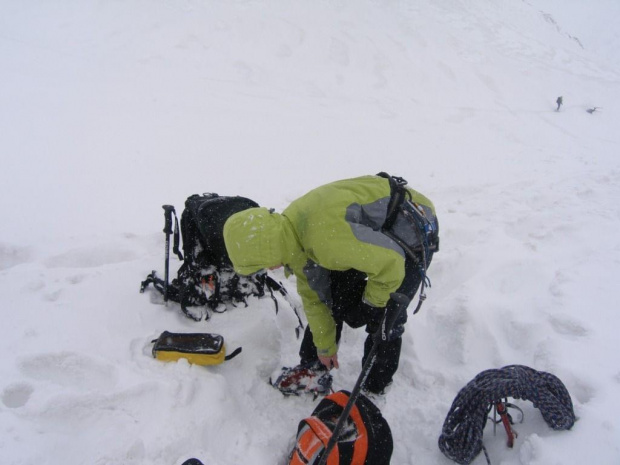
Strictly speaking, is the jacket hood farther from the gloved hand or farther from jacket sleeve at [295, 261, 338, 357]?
the gloved hand

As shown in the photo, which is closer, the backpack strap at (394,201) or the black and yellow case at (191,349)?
the backpack strap at (394,201)

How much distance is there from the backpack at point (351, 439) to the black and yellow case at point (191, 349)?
2.92 feet

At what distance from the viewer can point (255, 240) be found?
81.8 inches

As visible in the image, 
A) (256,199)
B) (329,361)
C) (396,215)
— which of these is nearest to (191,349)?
(329,361)

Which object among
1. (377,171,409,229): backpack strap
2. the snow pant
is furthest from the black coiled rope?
(377,171,409,229): backpack strap

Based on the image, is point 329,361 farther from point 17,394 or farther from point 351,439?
point 17,394

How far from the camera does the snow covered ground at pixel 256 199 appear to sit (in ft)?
8.32

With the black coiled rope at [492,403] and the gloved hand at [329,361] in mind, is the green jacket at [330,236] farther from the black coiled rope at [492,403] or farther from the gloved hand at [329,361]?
the black coiled rope at [492,403]

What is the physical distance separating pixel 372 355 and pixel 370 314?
0.32m

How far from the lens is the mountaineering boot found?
9.78ft

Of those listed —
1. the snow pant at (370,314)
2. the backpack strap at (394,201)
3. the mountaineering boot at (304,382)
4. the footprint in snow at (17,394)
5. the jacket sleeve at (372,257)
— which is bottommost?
the mountaineering boot at (304,382)

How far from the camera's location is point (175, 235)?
357 cm

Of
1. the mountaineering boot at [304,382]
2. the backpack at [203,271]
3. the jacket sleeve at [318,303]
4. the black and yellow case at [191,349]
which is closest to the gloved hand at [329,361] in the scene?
the jacket sleeve at [318,303]

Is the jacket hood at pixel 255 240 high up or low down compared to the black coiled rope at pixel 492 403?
up
